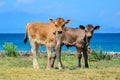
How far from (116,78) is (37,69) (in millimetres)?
3648

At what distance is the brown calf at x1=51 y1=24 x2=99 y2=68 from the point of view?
20.7m

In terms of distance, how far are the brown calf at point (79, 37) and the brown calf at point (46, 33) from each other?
115cm

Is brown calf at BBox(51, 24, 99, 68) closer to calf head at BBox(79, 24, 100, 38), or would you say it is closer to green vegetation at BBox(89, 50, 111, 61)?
calf head at BBox(79, 24, 100, 38)

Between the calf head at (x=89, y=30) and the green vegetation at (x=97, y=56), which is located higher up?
the calf head at (x=89, y=30)

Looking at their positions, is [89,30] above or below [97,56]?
above

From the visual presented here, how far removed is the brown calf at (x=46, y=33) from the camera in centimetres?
1935

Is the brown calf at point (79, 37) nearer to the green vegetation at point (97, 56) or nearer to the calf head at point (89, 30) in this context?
the calf head at point (89, 30)

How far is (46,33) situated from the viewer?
65.2ft

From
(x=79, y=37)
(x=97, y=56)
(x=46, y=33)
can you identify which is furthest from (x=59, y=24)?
(x=97, y=56)

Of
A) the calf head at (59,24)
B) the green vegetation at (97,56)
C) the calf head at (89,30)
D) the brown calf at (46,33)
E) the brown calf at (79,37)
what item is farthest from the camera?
the green vegetation at (97,56)

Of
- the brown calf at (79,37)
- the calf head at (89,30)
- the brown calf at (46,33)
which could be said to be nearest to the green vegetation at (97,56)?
the brown calf at (79,37)

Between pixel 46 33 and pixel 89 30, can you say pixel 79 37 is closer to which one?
pixel 89 30

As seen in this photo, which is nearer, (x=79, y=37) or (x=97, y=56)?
(x=79, y=37)

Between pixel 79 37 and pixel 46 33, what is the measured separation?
1.83 metres
